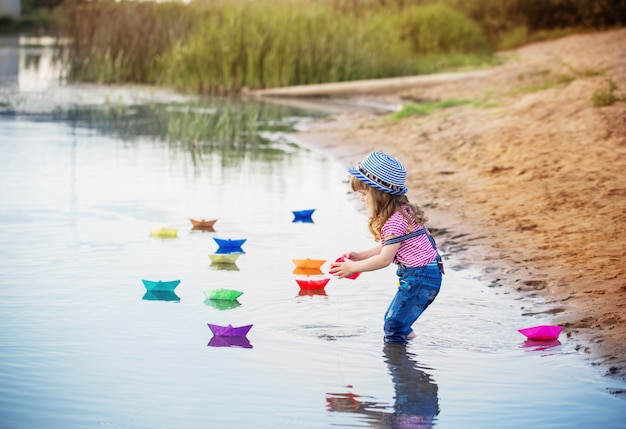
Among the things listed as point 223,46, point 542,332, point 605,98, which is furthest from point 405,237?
point 223,46

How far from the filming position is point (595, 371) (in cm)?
512

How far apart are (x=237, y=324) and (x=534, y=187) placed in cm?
428

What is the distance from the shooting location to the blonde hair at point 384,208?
5.57m

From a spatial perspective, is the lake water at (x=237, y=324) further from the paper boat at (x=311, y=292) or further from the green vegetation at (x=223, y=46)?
the green vegetation at (x=223, y=46)

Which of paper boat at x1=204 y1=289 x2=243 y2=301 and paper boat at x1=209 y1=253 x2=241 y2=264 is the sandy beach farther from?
paper boat at x1=204 y1=289 x2=243 y2=301

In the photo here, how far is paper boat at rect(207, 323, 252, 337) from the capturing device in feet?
18.0

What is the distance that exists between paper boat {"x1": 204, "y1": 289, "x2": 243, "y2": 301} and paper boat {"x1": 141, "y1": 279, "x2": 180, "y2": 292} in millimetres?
204

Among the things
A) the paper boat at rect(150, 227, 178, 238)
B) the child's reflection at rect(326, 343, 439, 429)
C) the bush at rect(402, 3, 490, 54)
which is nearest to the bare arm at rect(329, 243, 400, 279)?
the child's reflection at rect(326, 343, 439, 429)

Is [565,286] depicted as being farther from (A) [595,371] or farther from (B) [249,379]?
(B) [249,379]

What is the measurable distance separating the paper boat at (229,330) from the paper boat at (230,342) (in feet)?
→ 0.07

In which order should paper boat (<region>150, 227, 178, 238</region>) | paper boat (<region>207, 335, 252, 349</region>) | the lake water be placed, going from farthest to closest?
paper boat (<region>150, 227, 178, 238</region>) → paper boat (<region>207, 335, 252, 349</region>) → the lake water

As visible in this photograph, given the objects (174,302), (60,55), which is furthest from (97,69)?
(174,302)

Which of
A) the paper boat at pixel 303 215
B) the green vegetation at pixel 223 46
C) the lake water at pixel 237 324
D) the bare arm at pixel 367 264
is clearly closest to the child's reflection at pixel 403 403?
the lake water at pixel 237 324

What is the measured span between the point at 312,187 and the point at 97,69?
41.9 ft
